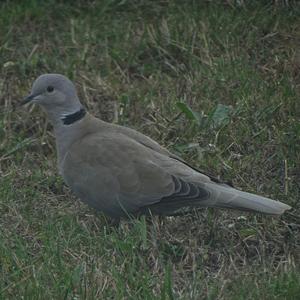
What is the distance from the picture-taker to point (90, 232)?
5027 millimetres

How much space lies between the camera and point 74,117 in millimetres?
5473

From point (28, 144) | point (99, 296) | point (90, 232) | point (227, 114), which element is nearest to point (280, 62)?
point (227, 114)

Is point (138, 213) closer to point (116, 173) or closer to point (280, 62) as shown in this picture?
point (116, 173)

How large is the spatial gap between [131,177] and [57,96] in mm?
742

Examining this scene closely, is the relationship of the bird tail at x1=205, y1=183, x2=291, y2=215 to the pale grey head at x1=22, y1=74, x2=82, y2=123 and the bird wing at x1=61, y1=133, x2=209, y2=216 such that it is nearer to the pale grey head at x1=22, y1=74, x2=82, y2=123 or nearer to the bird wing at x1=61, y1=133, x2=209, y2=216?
the bird wing at x1=61, y1=133, x2=209, y2=216

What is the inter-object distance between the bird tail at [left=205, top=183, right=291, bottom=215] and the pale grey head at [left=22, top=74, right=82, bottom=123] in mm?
969

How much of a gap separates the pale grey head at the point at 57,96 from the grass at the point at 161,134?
381 millimetres

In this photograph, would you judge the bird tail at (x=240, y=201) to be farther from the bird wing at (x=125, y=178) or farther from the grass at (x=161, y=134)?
the grass at (x=161, y=134)

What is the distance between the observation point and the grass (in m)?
4.46

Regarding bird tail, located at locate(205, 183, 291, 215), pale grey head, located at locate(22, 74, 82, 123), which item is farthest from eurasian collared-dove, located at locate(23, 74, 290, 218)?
pale grey head, located at locate(22, 74, 82, 123)

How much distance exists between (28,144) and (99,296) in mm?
1984

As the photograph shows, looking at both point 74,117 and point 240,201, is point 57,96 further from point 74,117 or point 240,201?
point 240,201

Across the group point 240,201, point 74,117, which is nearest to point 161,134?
point 74,117

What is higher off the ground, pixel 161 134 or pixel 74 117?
pixel 74 117
